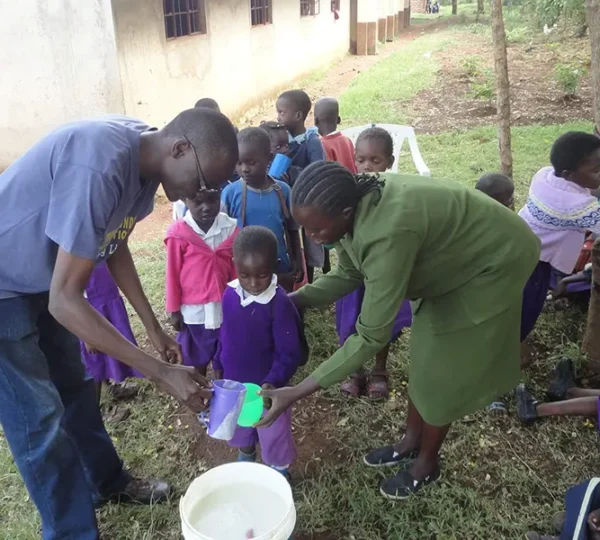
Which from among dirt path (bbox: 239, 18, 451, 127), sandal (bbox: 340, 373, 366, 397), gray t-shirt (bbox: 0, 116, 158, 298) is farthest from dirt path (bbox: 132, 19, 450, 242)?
gray t-shirt (bbox: 0, 116, 158, 298)

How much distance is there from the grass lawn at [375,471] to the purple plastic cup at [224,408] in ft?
2.38

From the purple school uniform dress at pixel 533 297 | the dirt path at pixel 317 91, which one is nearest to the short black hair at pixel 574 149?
the purple school uniform dress at pixel 533 297

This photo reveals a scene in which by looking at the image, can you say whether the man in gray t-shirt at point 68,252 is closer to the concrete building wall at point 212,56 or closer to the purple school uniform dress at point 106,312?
the purple school uniform dress at point 106,312

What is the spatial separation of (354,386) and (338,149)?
1.78 metres

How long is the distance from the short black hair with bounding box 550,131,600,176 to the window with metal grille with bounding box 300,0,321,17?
11953mm

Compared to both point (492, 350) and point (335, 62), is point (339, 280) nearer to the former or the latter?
point (492, 350)

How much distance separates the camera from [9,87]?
19.5 feet

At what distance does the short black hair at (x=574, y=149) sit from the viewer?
3.00 meters

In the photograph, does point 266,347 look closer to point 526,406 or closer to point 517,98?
point 526,406

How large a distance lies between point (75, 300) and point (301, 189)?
76cm

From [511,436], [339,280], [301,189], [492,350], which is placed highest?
[301,189]

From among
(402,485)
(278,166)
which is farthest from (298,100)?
(402,485)

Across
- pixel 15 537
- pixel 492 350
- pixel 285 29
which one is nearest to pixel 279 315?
pixel 492 350

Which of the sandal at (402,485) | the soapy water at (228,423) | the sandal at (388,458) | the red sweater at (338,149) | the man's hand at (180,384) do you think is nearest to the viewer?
the man's hand at (180,384)
